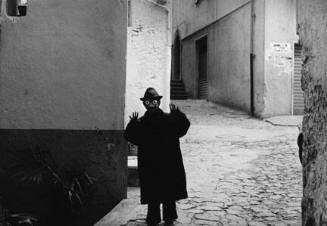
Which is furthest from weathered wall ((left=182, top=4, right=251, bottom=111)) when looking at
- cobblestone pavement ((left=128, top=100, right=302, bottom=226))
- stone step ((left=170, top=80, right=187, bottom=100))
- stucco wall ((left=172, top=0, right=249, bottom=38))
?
cobblestone pavement ((left=128, top=100, right=302, bottom=226))

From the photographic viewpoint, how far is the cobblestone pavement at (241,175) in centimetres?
456

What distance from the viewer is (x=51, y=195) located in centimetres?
476

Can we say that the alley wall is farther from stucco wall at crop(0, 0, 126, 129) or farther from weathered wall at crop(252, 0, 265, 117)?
stucco wall at crop(0, 0, 126, 129)

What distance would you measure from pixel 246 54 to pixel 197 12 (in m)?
5.37

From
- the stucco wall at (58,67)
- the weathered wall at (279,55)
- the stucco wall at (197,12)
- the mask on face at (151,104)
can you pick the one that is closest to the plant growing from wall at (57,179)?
the stucco wall at (58,67)

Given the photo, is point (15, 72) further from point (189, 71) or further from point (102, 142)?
point (189, 71)

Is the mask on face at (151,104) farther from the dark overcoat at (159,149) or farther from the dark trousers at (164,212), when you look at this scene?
the dark trousers at (164,212)

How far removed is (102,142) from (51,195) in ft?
2.98

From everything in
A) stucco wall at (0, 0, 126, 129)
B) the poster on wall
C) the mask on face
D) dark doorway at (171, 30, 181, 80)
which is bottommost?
the mask on face

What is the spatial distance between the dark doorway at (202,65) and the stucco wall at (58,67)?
1227 centimetres

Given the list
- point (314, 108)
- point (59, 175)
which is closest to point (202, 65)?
point (59, 175)

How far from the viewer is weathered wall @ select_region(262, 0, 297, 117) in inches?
477

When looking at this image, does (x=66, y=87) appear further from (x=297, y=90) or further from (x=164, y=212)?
(x=297, y=90)

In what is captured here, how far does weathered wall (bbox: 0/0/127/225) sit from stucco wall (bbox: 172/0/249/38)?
938cm
